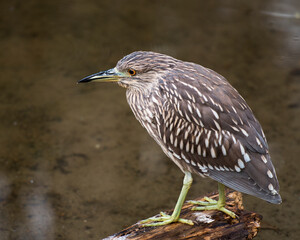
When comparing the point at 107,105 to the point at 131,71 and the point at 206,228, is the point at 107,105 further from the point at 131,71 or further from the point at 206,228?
the point at 206,228

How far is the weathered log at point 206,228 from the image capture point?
420cm

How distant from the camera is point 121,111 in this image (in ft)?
22.1

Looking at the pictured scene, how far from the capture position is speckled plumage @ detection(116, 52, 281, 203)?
392cm

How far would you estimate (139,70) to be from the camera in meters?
4.13

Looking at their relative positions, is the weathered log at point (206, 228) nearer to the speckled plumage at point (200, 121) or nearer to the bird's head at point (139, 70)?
the speckled plumage at point (200, 121)

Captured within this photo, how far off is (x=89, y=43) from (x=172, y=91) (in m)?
4.28

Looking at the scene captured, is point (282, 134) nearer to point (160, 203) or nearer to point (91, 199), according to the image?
point (160, 203)

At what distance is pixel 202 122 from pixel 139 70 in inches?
27.3

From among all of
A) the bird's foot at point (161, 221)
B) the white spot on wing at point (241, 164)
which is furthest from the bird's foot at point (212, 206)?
the white spot on wing at point (241, 164)

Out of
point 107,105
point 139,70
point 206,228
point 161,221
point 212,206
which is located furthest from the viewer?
point 107,105

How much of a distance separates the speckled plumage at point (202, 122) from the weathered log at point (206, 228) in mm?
485

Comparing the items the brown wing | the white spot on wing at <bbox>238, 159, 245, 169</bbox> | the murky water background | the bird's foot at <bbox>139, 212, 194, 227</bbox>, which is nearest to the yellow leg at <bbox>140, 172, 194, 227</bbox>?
the bird's foot at <bbox>139, 212, 194, 227</bbox>

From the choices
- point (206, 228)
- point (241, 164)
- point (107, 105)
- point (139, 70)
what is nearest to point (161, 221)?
point (206, 228)

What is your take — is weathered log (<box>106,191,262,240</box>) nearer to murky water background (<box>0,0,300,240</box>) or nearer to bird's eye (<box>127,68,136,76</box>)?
murky water background (<box>0,0,300,240</box>)
